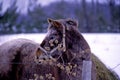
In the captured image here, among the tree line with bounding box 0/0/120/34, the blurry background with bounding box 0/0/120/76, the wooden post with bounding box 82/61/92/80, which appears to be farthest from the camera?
the tree line with bounding box 0/0/120/34

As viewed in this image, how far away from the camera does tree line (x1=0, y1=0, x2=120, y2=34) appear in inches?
653

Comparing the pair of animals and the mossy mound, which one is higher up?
the pair of animals

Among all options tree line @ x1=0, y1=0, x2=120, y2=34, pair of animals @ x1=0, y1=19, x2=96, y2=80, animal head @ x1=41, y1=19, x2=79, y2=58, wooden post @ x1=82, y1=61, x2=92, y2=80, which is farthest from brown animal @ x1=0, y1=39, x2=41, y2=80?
tree line @ x1=0, y1=0, x2=120, y2=34

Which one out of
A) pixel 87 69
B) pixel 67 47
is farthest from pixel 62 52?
pixel 87 69

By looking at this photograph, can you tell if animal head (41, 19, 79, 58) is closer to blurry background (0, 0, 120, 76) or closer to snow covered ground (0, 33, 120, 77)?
snow covered ground (0, 33, 120, 77)

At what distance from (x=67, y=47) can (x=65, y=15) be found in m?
11.3

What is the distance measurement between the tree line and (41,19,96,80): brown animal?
1015 cm

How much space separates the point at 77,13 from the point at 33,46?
34.5 feet

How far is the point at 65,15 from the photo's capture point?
17.2 m

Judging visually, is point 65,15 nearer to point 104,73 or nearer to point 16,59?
point 104,73

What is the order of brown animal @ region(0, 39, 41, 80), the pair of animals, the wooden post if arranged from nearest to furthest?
1. the wooden post
2. the pair of animals
3. brown animal @ region(0, 39, 41, 80)

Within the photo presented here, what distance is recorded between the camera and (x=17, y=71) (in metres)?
7.34

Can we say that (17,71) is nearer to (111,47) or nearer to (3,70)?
(3,70)

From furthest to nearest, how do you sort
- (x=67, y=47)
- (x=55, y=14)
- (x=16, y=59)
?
(x=55, y=14) < (x=16, y=59) < (x=67, y=47)
